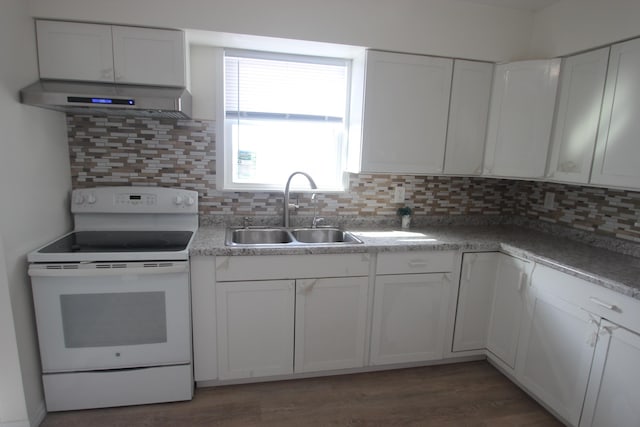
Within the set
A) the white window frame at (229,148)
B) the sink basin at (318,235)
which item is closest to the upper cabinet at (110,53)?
the white window frame at (229,148)

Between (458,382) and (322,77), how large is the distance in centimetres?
230

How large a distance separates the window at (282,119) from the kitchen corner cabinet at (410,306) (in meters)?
0.83

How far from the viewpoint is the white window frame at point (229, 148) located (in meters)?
2.32

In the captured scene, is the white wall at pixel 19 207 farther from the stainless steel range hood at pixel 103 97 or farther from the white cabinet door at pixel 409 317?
the white cabinet door at pixel 409 317

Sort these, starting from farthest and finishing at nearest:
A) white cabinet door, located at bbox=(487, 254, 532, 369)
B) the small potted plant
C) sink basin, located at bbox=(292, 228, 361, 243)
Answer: the small potted plant, sink basin, located at bbox=(292, 228, 361, 243), white cabinet door, located at bbox=(487, 254, 532, 369)

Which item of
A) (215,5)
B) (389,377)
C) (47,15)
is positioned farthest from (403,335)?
(47,15)

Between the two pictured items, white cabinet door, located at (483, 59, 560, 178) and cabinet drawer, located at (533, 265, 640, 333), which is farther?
white cabinet door, located at (483, 59, 560, 178)

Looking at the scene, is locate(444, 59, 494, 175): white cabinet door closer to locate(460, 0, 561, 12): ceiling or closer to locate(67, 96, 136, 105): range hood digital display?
locate(460, 0, 561, 12): ceiling

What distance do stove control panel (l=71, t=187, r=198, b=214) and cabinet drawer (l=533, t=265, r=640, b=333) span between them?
7.16 ft

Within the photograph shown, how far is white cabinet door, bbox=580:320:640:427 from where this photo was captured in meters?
1.50

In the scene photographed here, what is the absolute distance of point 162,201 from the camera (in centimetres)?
227

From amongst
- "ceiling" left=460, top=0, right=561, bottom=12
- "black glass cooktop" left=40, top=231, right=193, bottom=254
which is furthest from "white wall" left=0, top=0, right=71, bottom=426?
"ceiling" left=460, top=0, right=561, bottom=12

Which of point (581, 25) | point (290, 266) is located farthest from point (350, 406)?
point (581, 25)

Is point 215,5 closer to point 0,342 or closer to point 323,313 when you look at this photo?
point 323,313
